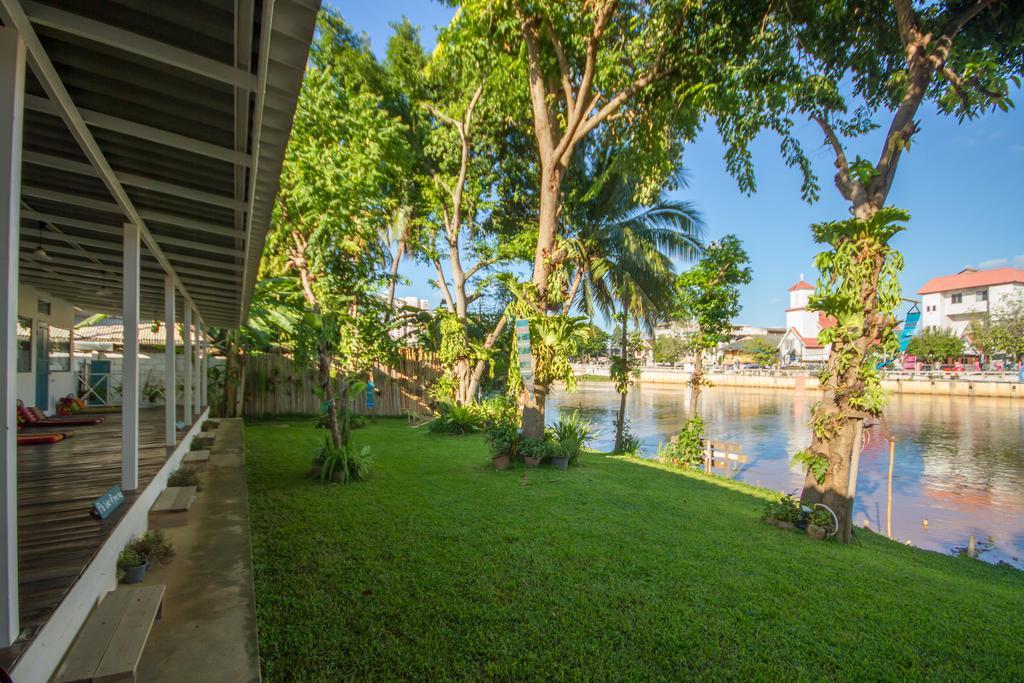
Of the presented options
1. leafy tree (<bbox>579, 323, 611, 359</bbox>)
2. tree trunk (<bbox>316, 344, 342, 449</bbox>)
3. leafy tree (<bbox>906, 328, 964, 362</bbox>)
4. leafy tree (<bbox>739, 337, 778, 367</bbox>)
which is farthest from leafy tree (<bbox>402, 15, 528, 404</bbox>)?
leafy tree (<bbox>739, 337, 778, 367</bbox>)

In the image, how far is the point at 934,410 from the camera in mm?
27812

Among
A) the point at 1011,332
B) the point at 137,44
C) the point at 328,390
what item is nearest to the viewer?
the point at 137,44

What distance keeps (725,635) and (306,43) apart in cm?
390

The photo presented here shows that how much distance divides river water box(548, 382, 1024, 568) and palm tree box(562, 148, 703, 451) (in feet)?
Result: 12.5

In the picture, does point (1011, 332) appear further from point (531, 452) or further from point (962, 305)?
point (531, 452)

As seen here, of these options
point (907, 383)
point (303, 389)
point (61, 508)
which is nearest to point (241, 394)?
point (303, 389)

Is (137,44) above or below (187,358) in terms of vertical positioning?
above

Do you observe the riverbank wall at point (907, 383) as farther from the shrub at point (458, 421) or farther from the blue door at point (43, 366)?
the blue door at point (43, 366)

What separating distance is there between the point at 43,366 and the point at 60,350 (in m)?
1.26

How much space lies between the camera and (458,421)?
11922mm

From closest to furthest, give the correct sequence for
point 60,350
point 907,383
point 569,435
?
point 569,435 < point 60,350 < point 907,383

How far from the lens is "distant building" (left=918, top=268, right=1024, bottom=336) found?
50.4m

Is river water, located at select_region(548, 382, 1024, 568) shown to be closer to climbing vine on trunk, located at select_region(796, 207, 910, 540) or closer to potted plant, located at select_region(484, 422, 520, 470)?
climbing vine on trunk, located at select_region(796, 207, 910, 540)

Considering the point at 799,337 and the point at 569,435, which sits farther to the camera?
the point at 799,337
